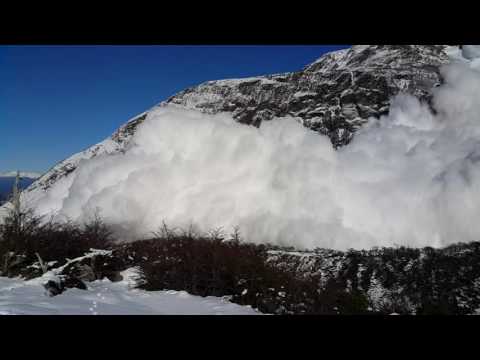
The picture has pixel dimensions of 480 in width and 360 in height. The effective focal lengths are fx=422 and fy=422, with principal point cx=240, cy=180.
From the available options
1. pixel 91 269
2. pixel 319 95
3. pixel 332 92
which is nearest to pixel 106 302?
pixel 91 269

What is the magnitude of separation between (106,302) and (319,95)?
33444mm

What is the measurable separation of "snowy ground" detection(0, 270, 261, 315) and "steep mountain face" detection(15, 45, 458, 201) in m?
26.2

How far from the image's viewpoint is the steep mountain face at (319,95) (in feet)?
112

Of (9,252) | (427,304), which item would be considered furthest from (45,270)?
(427,304)

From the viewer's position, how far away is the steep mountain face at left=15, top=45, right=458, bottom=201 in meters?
34.1

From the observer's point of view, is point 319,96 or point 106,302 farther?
point 319,96

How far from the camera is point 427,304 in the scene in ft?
44.3

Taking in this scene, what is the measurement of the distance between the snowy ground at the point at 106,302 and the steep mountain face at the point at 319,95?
26240 millimetres

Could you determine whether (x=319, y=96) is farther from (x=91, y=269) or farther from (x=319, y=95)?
(x=91, y=269)

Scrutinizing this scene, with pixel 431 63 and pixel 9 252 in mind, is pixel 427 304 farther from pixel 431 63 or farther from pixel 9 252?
pixel 431 63

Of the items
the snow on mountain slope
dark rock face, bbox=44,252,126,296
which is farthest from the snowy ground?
the snow on mountain slope

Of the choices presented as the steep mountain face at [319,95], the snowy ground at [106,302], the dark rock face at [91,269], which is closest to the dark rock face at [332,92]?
the steep mountain face at [319,95]

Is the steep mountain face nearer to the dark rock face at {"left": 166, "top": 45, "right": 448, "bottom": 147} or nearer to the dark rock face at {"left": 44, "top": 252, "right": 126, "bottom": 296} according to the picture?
the dark rock face at {"left": 166, "top": 45, "right": 448, "bottom": 147}

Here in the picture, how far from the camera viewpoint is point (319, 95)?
3675 centimetres
